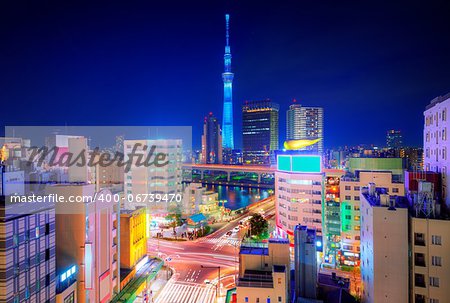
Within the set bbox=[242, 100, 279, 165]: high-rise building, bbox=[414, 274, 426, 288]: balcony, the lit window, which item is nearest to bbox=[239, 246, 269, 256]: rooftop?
bbox=[414, 274, 426, 288]: balcony

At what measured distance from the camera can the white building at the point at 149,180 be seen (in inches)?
813

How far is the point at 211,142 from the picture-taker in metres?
70.1

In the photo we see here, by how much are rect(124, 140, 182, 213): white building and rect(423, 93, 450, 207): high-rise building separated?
53.7 ft

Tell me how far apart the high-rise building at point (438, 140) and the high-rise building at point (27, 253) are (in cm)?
967

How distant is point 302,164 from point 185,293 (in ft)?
32.4

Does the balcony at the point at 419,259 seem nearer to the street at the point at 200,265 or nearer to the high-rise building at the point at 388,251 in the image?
the high-rise building at the point at 388,251

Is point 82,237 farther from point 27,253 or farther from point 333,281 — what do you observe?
point 333,281

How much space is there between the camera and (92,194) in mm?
7555

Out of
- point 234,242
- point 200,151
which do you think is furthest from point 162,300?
point 200,151

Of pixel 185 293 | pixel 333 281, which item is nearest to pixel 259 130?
pixel 333 281

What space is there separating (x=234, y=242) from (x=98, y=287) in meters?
9.52

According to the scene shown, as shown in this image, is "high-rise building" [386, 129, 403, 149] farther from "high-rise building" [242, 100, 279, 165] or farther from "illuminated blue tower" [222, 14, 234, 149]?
"illuminated blue tower" [222, 14, 234, 149]

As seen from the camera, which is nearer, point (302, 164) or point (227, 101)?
point (302, 164)

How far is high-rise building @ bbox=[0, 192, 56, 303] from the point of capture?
4.92m
